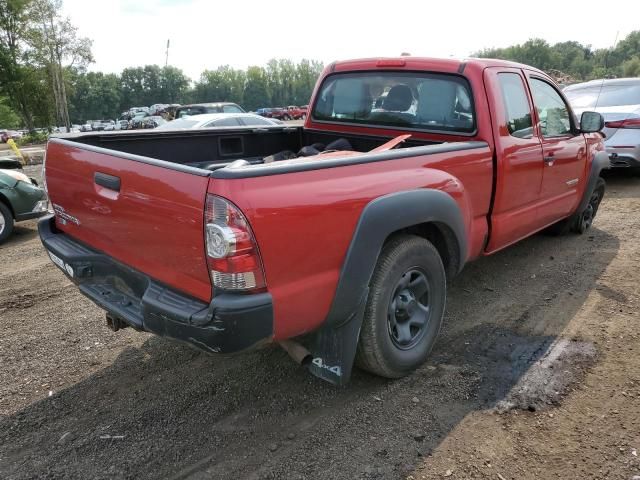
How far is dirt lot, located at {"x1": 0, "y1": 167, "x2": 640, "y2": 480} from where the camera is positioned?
97.0 inches

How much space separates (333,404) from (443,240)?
4.12 feet

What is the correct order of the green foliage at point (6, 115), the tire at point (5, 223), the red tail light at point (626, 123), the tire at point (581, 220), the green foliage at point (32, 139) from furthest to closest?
the green foliage at point (6, 115)
the green foliage at point (32, 139)
the red tail light at point (626, 123)
the tire at point (5, 223)
the tire at point (581, 220)

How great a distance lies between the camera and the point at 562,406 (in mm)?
2842

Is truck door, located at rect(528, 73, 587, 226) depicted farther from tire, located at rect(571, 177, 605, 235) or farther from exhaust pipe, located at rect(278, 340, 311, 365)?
exhaust pipe, located at rect(278, 340, 311, 365)

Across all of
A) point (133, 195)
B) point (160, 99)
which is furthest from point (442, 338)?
point (160, 99)

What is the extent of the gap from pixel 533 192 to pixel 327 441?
2.69 m

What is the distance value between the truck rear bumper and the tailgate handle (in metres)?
0.43

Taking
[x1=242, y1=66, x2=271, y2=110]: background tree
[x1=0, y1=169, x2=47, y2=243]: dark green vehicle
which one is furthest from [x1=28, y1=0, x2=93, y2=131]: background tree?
[x1=242, y1=66, x2=271, y2=110]: background tree

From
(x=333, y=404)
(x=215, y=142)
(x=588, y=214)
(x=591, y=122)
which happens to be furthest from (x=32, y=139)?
(x=333, y=404)

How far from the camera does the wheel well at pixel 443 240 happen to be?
3.16 m

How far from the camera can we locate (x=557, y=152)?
4.41 meters

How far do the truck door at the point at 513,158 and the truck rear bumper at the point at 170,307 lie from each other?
221 cm

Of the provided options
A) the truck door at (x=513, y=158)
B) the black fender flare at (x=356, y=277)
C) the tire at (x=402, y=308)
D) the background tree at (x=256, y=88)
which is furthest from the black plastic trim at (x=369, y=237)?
the background tree at (x=256, y=88)

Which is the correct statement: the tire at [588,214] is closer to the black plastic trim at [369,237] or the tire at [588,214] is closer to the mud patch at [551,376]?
the mud patch at [551,376]
